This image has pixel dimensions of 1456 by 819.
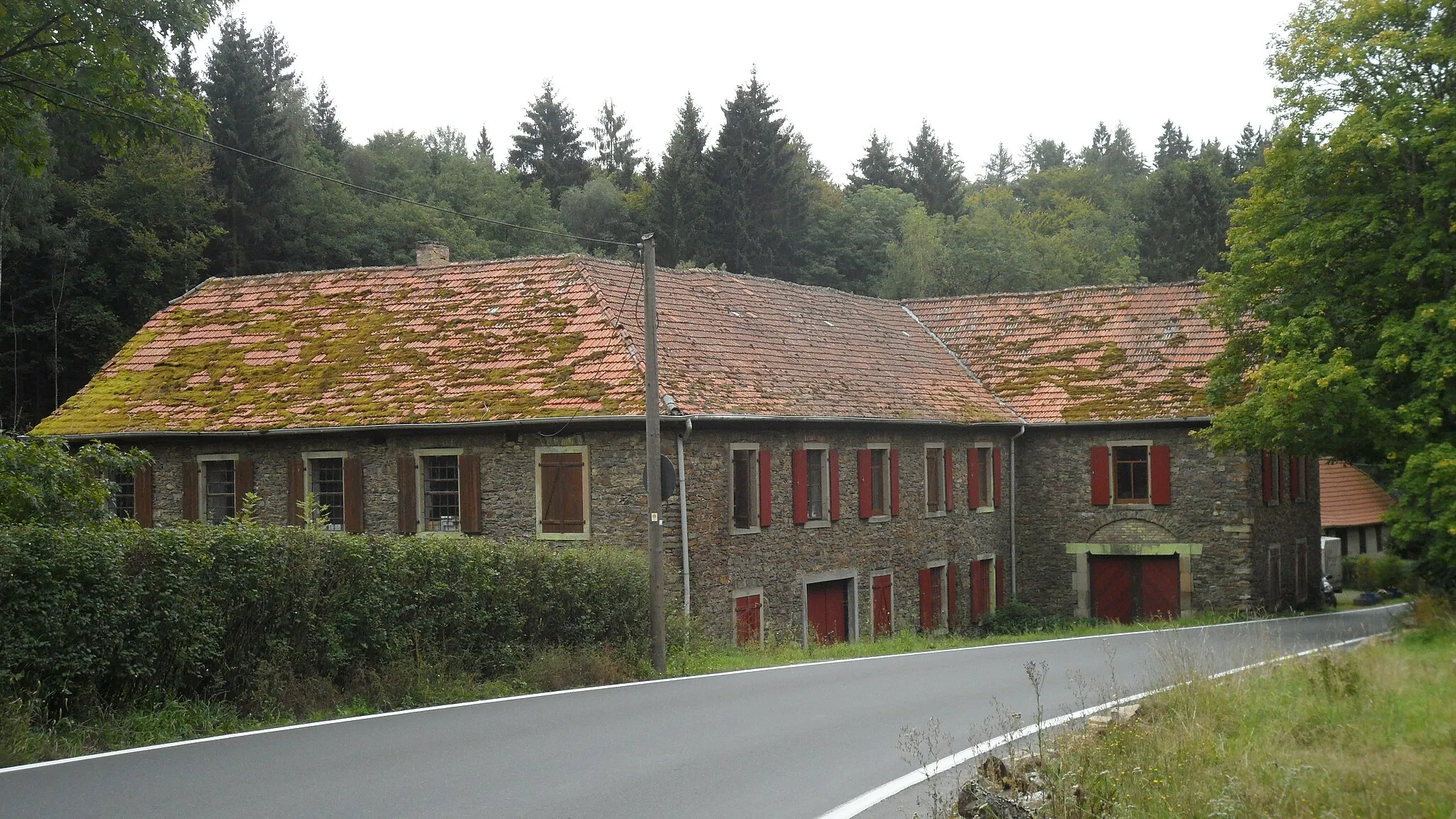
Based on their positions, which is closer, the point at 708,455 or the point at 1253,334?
the point at 708,455

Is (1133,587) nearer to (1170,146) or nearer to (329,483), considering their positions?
(329,483)

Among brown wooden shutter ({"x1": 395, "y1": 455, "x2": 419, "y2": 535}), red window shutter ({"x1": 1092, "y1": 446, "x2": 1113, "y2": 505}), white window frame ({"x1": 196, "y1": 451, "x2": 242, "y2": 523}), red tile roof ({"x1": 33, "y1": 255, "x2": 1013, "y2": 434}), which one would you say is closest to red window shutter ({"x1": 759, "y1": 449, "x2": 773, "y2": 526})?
red tile roof ({"x1": 33, "y1": 255, "x2": 1013, "y2": 434})

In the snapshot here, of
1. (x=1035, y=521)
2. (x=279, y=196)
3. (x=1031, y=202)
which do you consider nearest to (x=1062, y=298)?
(x=1035, y=521)

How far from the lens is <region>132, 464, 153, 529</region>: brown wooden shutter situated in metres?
28.4

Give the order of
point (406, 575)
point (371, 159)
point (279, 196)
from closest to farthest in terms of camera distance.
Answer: point (406, 575) < point (279, 196) < point (371, 159)

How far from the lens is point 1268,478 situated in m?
35.6

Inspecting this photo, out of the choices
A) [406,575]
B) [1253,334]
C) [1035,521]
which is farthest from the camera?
[1035,521]

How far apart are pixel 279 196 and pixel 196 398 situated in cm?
2568

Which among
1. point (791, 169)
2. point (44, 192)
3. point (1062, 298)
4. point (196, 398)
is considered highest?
point (791, 169)

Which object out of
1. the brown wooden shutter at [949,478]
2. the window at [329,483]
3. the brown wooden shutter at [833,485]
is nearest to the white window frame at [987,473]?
the brown wooden shutter at [949,478]

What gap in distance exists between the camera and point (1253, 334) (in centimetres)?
2864

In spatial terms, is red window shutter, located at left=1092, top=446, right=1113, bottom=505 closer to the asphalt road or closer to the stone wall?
the stone wall

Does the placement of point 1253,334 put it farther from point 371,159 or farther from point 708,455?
point 371,159

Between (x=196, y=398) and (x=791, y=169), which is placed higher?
(x=791, y=169)
